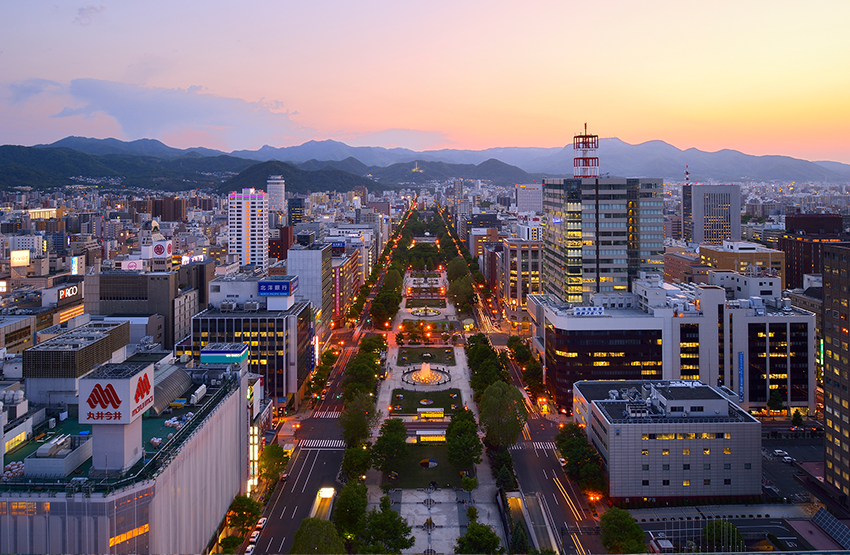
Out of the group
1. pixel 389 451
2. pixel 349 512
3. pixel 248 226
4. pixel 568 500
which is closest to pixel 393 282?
pixel 248 226

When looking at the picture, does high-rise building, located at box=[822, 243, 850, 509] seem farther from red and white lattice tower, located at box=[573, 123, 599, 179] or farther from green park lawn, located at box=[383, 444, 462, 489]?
red and white lattice tower, located at box=[573, 123, 599, 179]

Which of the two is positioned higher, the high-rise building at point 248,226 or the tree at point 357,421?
the high-rise building at point 248,226

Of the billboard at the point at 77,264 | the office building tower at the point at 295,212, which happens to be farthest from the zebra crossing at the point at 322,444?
the office building tower at the point at 295,212

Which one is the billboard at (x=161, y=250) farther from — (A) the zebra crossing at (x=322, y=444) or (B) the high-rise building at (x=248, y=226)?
(B) the high-rise building at (x=248, y=226)

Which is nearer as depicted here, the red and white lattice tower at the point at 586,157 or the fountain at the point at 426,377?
the fountain at the point at 426,377

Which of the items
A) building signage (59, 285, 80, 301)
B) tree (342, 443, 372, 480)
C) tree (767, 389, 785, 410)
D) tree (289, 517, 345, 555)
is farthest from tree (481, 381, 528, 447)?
building signage (59, 285, 80, 301)

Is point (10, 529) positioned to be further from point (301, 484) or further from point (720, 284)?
point (720, 284)

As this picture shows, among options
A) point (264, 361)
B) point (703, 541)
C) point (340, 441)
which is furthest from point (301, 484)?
point (703, 541)
